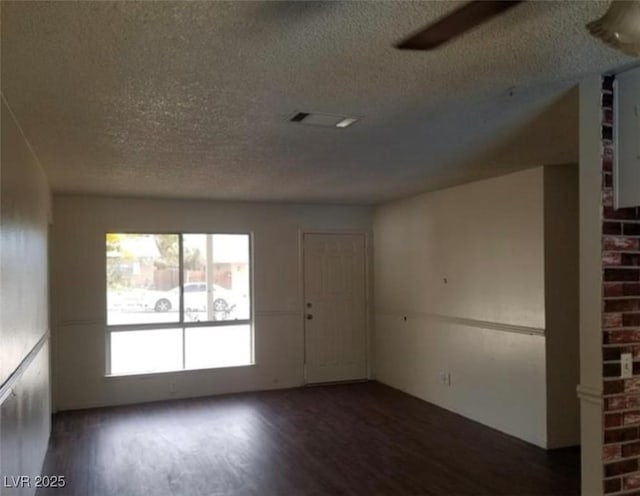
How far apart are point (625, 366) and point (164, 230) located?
514 centimetres

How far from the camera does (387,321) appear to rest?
6.82 metres

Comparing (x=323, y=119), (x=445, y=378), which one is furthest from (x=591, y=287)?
(x=445, y=378)

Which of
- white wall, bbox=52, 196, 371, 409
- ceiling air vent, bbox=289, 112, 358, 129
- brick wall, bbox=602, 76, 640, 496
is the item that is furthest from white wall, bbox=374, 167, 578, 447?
ceiling air vent, bbox=289, 112, 358, 129

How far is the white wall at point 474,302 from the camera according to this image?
14.7ft

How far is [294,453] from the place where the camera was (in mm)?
4332

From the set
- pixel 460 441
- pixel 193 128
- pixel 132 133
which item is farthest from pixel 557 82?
pixel 460 441

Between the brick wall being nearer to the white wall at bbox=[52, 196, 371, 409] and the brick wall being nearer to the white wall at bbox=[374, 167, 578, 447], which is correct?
the white wall at bbox=[374, 167, 578, 447]

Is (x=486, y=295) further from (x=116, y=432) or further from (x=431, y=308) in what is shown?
(x=116, y=432)

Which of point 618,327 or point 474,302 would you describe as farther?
point 474,302

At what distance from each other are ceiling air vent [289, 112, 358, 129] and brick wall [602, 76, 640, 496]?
4.15 ft

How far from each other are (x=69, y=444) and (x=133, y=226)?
2.50 metres

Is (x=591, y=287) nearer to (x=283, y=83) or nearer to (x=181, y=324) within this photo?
(x=283, y=83)

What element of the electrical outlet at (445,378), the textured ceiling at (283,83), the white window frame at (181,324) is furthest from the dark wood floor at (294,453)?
the textured ceiling at (283,83)

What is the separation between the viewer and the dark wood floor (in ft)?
12.1
